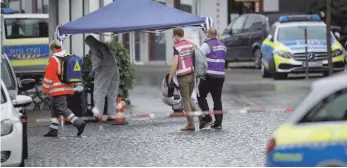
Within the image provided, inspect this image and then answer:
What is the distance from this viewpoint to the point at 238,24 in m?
30.8

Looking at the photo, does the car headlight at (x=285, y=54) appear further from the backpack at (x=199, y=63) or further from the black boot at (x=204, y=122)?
the backpack at (x=199, y=63)

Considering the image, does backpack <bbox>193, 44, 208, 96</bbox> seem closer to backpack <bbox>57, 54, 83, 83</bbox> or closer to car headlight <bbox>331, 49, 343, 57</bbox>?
backpack <bbox>57, 54, 83, 83</bbox>

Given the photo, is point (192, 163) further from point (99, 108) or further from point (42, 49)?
point (42, 49)

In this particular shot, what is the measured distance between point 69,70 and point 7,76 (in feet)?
3.75

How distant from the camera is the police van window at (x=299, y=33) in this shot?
25.7 meters

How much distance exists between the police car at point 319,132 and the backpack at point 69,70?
6740mm

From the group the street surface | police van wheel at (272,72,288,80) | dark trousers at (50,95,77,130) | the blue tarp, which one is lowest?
police van wheel at (272,72,288,80)

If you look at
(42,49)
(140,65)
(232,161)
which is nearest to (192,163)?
(232,161)

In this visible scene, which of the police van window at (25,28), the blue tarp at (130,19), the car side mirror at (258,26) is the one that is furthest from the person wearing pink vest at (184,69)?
the car side mirror at (258,26)

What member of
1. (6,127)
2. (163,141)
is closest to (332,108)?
(6,127)

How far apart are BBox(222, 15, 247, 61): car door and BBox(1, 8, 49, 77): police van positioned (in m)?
8.24

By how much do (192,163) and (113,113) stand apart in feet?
18.1

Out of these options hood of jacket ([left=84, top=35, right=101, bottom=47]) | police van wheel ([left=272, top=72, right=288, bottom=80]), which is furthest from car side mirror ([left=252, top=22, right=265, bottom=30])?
hood of jacket ([left=84, top=35, right=101, bottom=47])

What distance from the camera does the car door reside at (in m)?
30.3
